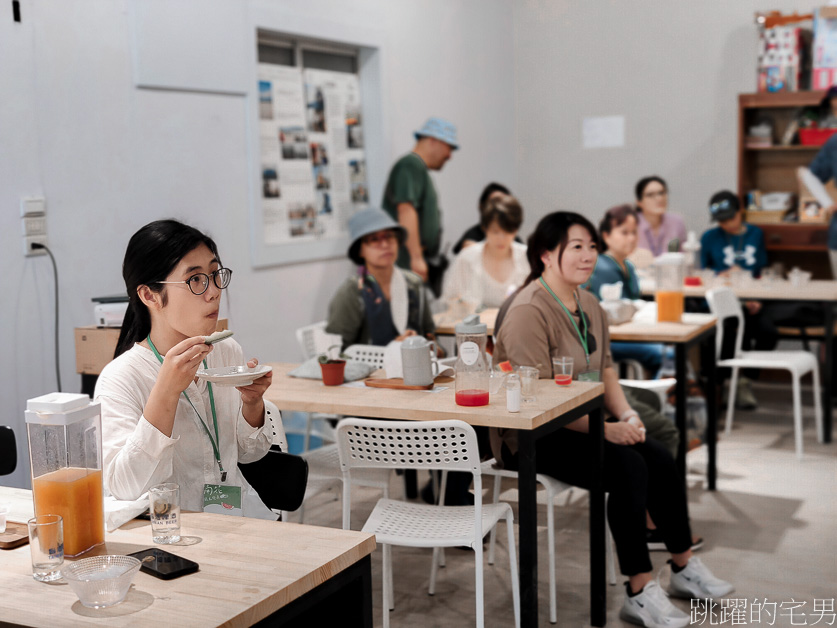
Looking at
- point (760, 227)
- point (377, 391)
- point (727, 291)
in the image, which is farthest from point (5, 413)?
point (760, 227)

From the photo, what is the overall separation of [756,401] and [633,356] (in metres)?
1.83

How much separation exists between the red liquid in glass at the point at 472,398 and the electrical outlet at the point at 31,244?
2.00 meters

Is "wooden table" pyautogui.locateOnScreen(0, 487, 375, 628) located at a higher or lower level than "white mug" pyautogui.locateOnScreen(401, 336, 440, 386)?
lower

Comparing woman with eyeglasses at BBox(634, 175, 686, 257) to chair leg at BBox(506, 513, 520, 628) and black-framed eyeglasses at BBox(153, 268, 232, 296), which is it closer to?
chair leg at BBox(506, 513, 520, 628)

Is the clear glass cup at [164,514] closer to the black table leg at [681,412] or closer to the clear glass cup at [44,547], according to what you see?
the clear glass cup at [44,547]

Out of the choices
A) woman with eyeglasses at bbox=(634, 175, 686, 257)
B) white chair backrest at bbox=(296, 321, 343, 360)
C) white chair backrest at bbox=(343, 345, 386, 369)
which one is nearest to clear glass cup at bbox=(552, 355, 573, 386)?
white chair backrest at bbox=(343, 345, 386, 369)

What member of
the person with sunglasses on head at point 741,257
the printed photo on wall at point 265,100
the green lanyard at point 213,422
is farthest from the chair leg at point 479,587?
the person with sunglasses on head at point 741,257

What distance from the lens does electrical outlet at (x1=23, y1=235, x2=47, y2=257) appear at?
3.84 meters

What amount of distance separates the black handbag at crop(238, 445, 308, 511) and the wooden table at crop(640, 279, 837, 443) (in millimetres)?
3813

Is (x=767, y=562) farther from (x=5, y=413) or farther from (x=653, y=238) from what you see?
(x=653, y=238)

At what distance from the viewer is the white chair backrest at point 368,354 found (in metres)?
4.02

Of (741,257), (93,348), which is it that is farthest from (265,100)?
(741,257)

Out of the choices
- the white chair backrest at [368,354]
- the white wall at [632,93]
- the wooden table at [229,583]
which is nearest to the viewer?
the wooden table at [229,583]

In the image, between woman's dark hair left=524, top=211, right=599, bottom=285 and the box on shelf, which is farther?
the box on shelf
